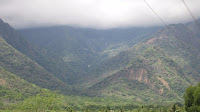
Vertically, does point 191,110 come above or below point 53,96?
below

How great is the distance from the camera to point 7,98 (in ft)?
652

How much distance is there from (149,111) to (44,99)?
60519 millimetres

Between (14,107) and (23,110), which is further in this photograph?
(14,107)

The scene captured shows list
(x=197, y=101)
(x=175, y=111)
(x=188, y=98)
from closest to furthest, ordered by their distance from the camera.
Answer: (x=197, y=101)
(x=188, y=98)
(x=175, y=111)

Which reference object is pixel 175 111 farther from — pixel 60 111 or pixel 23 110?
pixel 23 110

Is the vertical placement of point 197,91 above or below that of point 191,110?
above

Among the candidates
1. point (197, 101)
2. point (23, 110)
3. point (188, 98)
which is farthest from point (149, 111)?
point (23, 110)

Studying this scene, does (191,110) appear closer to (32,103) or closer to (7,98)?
(32,103)

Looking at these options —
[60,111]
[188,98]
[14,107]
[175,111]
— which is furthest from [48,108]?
[188,98]

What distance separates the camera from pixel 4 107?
177 meters

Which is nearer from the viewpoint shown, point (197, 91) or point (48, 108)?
point (197, 91)

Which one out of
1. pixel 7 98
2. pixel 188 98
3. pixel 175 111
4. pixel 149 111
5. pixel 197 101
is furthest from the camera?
pixel 7 98

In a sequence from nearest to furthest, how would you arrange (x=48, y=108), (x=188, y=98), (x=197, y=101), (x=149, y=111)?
(x=197, y=101) < (x=188, y=98) < (x=149, y=111) < (x=48, y=108)

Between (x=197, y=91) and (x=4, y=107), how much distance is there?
12406 cm
